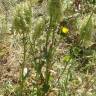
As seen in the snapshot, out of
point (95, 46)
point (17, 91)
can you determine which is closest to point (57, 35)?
point (95, 46)

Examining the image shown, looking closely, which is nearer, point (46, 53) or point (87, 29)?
point (87, 29)

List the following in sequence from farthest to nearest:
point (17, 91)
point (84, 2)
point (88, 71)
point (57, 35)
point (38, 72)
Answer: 1. point (84, 2)
2. point (57, 35)
3. point (88, 71)
4. point (17, 91)
5. point (38, 72)

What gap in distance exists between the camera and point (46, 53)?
196 cm

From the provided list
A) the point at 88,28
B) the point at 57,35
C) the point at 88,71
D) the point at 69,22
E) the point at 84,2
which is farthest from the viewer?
the point at 84,2

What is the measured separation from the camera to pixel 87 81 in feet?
7.81

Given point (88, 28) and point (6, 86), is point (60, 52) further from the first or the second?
point (88, 28)

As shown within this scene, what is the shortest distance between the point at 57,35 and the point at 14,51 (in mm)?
398

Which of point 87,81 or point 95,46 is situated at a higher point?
point 95,46

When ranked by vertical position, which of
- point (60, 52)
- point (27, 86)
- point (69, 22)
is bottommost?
point (27, 86)

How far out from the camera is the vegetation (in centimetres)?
170

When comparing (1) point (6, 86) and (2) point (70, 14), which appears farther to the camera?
(2) point (70, 14)

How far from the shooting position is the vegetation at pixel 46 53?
5.57ft

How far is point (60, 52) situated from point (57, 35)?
0.15 m

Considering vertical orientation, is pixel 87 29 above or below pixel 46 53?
above
